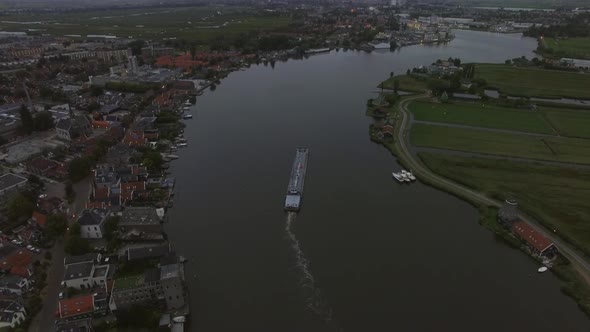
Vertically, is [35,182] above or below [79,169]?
below

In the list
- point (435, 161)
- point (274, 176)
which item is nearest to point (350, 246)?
point (274, 176)

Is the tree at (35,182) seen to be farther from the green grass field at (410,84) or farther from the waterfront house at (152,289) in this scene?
the green grass field at (410,84)

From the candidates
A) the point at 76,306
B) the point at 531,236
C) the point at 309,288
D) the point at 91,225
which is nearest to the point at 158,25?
the point at 91,225

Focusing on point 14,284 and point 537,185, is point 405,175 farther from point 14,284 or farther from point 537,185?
point 14,284

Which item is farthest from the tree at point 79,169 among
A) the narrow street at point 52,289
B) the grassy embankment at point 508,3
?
the grassy embankment at point 508,3

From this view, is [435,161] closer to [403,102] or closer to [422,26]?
[403,102]

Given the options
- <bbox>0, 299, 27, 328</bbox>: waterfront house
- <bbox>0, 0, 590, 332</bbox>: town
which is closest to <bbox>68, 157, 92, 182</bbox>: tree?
<bbox>0, 0, 590, 332</bbox>: town
